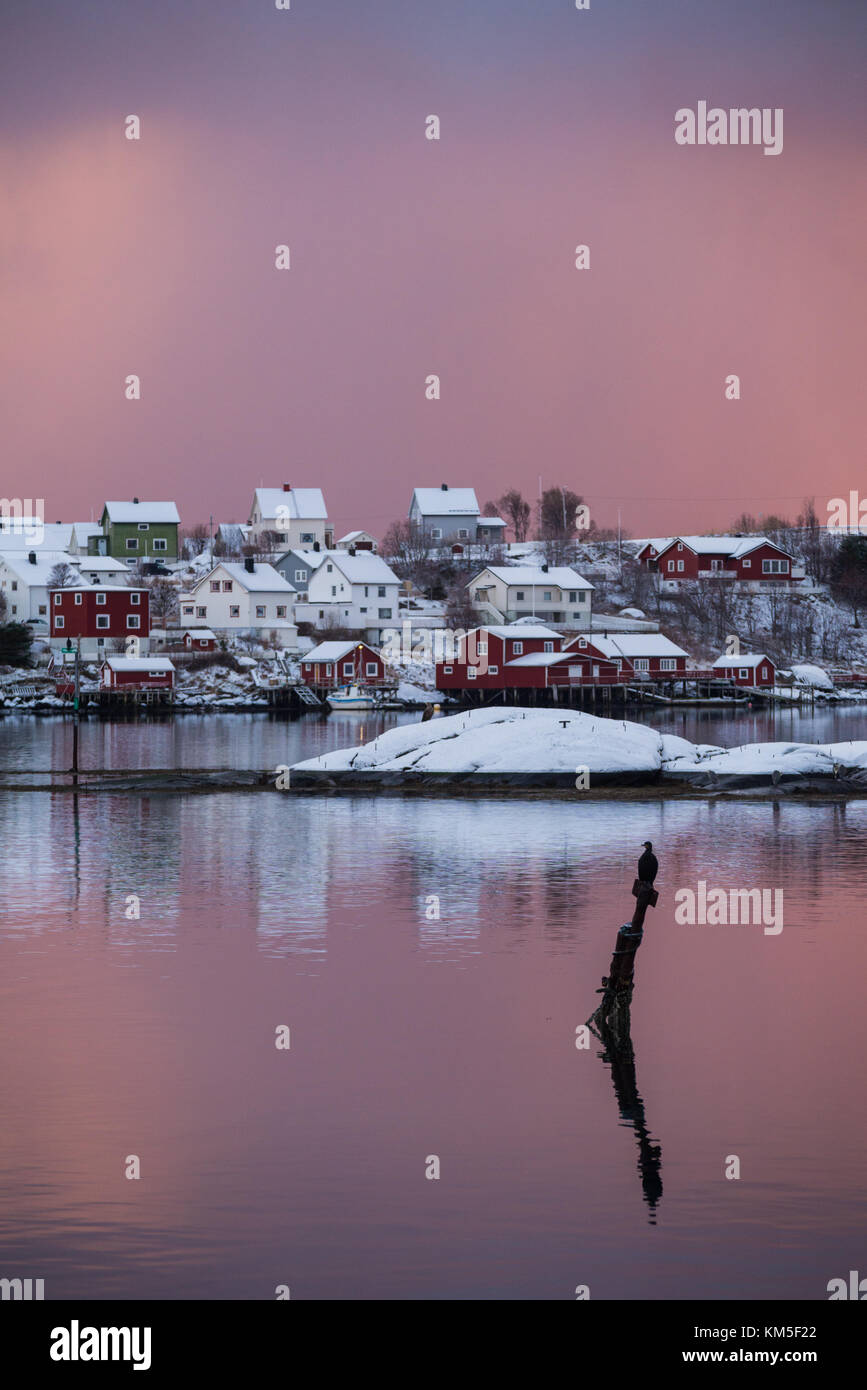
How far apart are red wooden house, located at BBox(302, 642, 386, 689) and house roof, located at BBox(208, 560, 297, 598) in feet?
24.0

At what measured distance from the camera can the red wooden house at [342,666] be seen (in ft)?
374

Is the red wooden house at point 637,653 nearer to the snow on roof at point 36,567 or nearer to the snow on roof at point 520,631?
the snow on roof at point 520,631

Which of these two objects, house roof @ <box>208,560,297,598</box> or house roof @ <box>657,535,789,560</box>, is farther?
house roof @ <box>657,535,789,560</box>

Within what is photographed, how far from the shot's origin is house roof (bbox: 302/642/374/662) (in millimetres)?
114000

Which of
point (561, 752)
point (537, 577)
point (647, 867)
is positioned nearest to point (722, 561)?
point (537, 577)

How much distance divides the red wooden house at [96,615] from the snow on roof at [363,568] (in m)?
16.7

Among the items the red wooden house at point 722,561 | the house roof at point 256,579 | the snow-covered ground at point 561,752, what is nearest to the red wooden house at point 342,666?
the house roof at point 256,579

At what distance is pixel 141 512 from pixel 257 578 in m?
23.4

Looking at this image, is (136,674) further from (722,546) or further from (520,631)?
(722,546)

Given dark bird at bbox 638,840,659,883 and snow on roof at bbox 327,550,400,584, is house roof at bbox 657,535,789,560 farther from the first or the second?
dark bird at bbox 638,840,659,883

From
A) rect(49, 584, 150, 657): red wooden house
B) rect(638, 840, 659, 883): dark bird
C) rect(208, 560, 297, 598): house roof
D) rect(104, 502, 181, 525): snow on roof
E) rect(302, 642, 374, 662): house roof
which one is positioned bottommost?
rect(638, 840, 659, 883): dark bird

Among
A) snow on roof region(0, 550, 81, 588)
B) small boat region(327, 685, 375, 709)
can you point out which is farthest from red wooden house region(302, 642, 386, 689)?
snow on roof region(0, 550, 81, 588)
